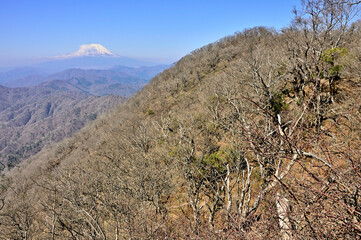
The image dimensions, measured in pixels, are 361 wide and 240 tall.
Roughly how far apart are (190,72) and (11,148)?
208 m

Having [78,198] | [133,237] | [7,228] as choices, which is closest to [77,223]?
[78,198]

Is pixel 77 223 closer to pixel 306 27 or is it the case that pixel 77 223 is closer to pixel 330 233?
pixel 330 233

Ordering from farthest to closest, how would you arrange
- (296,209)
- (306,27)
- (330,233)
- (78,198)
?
(306,27) → (78,198) → (296,209) → (330,233)

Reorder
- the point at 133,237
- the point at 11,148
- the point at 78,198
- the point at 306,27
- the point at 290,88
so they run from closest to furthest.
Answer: the point at 133,237, the point at 78,198, the point at 306,27, the point at 290,88, the point at 11,148

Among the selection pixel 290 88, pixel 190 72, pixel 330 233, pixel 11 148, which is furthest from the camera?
pixel 11 148

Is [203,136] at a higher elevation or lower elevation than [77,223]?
higher

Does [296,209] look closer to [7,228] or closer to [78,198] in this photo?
[78,198]

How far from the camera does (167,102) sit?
46.4 m

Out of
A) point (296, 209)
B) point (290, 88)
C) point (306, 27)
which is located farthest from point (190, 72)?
point (296, 209)

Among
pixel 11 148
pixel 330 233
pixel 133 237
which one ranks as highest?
pixel 330 233

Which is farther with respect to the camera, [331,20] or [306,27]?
[306,27]

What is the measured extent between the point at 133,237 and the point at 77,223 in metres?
7.97

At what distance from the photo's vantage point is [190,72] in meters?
59.0

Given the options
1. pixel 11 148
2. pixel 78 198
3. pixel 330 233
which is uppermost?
pixel 330 233
